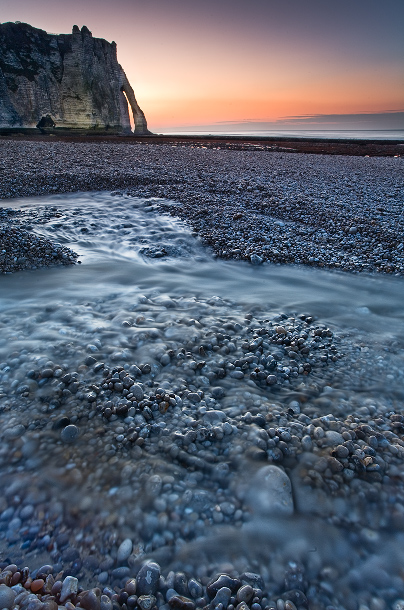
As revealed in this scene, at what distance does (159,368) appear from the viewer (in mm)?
3355

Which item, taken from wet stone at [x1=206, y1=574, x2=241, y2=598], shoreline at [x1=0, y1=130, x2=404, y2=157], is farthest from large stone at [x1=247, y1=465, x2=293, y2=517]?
shoreline at [x1=0, y1=130, x2=404, y2=157]

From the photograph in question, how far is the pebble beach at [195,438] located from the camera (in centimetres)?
177

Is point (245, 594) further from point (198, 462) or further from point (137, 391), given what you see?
point (137, 391)

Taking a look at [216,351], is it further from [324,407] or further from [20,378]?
[20,378]

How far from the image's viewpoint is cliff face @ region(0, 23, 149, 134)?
56750mm

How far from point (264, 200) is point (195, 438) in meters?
8.39

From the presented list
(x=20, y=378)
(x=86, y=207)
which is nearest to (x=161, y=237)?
(x=86, y=207)

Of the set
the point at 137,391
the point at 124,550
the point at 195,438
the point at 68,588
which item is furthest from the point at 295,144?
the point at 68,588

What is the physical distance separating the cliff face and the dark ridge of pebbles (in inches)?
2187

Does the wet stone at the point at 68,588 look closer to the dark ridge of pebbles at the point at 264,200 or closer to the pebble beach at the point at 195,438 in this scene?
the pebble beach at the point at 195,438

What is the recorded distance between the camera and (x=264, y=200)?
9664 mm

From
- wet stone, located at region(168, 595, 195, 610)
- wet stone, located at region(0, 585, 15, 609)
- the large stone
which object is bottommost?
the large stone

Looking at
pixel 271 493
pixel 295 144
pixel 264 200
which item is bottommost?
pixel 271 493

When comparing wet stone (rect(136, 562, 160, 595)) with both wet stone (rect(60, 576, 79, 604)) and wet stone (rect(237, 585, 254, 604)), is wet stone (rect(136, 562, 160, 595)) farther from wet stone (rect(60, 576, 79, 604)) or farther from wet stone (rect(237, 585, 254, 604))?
wet stone (rect(237, 585, 254, 604))
